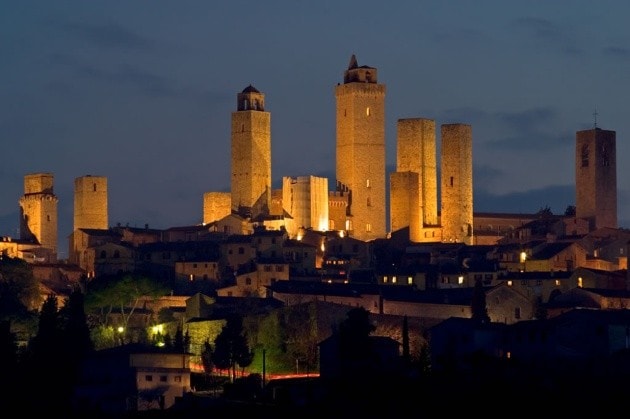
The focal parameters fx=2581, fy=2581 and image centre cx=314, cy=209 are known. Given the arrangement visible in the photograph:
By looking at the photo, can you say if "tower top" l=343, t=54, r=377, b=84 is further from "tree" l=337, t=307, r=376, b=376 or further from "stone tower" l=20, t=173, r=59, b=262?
"tree" l=337, t=307, r=376, b=376

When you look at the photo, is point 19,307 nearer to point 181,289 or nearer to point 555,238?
point 181,289

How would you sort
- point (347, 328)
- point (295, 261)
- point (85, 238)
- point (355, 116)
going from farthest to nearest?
point (355, 116) < point (85, 238) < point (295, 261) < point (347, 328)

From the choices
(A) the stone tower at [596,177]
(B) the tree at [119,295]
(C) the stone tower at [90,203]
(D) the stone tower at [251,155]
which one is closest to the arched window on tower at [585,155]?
(A) the stone tower at [596,177]

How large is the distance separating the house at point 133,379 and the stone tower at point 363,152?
29.4m

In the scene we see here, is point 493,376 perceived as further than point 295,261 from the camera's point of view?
No

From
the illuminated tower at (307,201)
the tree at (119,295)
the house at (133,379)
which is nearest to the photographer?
the house at (133,379)

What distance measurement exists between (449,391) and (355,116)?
4143 centimetres

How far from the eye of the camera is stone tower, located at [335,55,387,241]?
316 ft

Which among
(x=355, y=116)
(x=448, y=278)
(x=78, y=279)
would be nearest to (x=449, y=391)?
(x=448, y=278)

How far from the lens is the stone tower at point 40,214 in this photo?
99.0m

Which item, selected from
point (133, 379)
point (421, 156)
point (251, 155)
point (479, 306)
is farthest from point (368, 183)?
point (133, 379)

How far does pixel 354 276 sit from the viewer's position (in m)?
83.2

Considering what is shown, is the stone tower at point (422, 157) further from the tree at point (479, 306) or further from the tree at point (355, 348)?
the tree at point (355, 348)

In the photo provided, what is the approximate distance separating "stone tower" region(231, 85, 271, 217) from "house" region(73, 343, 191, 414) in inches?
1095
